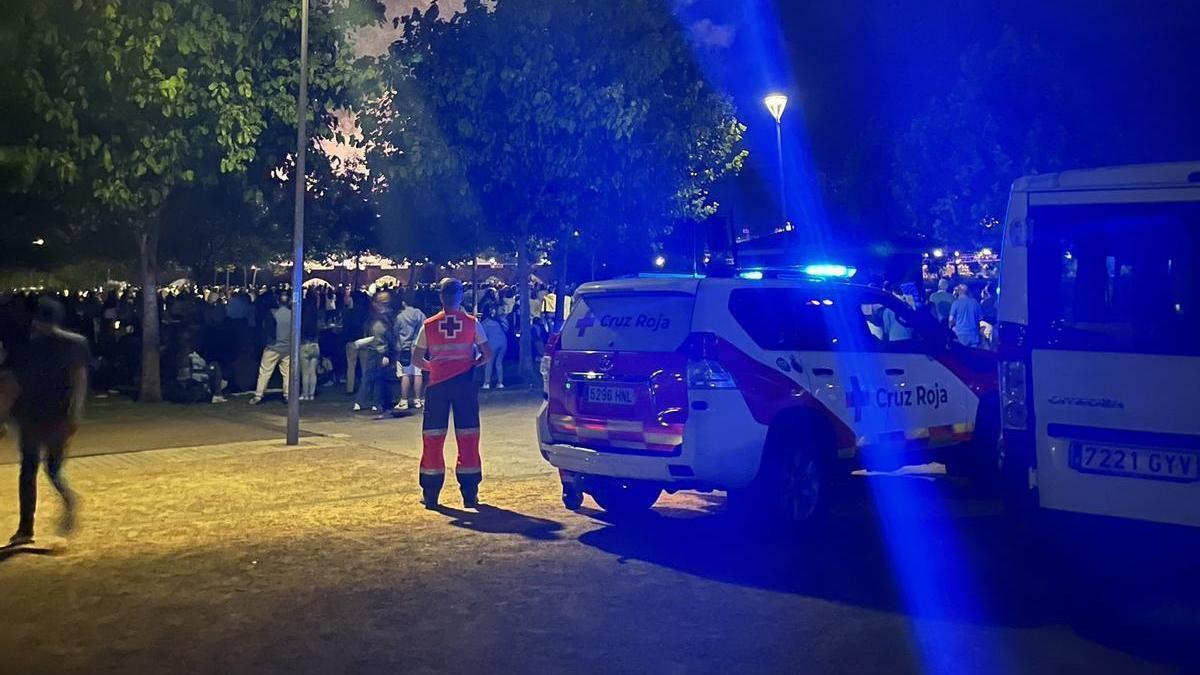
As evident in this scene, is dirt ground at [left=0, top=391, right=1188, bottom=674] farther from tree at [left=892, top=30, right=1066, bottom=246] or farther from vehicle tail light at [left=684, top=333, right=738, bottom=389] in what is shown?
tree at [left=892, top=30, right=1066, bottom=246]

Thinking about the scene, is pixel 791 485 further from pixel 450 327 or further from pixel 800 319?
pixel 450 327

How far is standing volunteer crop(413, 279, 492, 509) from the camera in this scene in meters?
9.77

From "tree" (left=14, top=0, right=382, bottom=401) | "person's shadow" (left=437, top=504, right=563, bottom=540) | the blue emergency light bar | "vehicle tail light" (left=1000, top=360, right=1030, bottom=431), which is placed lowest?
"person's shadow" (left=437, top=504, right=563, bottom=540)

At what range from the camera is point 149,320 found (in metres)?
18.0

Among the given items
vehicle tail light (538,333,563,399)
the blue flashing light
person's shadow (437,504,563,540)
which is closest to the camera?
person's shadow (437,504,563,540)

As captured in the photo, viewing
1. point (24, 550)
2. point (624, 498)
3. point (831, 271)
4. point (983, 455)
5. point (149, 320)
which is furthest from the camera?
point (149, 320)

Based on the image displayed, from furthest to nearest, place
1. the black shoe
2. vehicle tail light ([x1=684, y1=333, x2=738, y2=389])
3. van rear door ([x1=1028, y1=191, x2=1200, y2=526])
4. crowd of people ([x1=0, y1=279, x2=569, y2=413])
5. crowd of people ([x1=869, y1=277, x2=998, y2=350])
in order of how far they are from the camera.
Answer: crowd of people ([x1=869, y1=277, x2=998, y2=350]) → crowd of people ([x1=0, y1=279, x2=569, y2=413]) → the black shoe → vehicle tail light ([x1=684, y1=333, x2=738, y2=389]) → van rear door ([x1=1028, y1=191, x2=1200, y2=526])

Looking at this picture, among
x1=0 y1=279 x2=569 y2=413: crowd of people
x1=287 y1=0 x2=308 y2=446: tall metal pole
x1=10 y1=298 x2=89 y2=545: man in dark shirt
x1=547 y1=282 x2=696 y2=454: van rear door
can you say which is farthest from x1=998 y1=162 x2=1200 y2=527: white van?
x1=0 y1=279 x2=569 y2=413: crowd of people

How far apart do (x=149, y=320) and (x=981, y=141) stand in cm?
1575

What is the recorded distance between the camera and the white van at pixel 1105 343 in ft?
20.6

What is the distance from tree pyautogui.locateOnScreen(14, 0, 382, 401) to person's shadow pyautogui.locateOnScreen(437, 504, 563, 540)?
6754 millimetres

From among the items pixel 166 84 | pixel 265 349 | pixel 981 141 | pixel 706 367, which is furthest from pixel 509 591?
pixel 981 141

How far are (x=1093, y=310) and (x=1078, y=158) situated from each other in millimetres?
16677

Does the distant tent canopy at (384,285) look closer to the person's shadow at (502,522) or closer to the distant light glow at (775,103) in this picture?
the distant light glow at (775,103)
